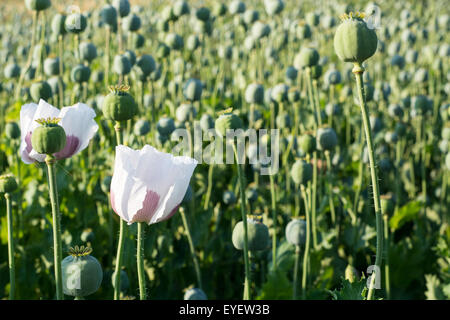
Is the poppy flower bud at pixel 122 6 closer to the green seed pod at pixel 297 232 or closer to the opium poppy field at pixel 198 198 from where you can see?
the opium poppy field at pixel 198 198

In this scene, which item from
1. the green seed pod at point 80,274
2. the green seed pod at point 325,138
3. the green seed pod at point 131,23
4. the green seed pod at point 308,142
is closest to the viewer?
the green seed pod at point 80,274

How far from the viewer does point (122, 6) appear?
1962 millimetres

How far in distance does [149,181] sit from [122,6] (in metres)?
1.30

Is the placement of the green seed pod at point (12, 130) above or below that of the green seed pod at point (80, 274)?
above

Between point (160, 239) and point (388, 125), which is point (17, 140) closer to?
point (160, 239)

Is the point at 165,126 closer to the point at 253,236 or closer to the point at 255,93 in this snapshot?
the point at 255,93

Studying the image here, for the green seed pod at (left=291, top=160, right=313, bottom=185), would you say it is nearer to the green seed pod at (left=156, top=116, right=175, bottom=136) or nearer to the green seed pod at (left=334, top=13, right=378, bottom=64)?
the green seed pod at (left=156, top=116, right=175, bottom=136)

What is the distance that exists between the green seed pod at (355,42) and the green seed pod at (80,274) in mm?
539

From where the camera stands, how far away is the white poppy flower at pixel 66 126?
3.23ft

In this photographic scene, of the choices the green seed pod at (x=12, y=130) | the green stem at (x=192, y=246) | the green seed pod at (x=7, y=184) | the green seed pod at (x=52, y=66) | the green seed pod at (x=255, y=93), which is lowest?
the green stem at (x=192, y=246)

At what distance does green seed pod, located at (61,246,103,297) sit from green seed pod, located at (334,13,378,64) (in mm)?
539

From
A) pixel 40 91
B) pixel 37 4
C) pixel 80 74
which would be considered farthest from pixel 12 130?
pixel 37 4

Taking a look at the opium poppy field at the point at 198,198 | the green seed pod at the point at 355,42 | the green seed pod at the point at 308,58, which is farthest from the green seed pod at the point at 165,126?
the green seed pod at the point at 355,42
